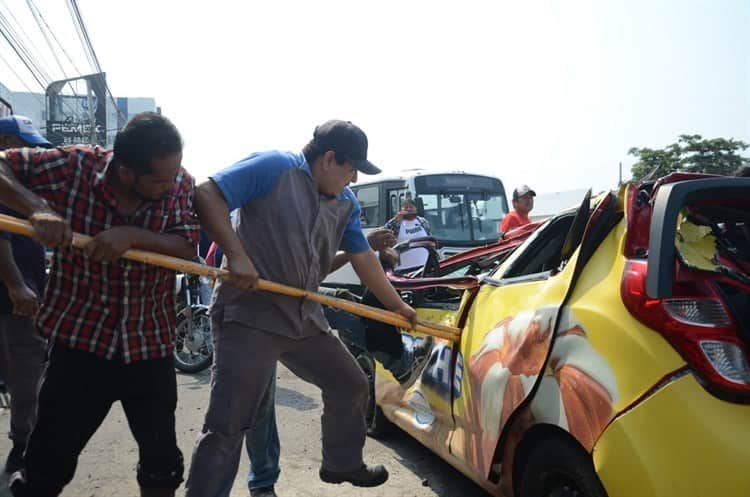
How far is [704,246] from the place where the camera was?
2.22 metres

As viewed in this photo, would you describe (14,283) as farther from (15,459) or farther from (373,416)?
(373,416)

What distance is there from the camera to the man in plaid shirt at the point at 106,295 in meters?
2.26

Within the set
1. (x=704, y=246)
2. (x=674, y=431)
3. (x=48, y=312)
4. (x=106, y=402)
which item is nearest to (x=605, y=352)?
(x=674, y=431)

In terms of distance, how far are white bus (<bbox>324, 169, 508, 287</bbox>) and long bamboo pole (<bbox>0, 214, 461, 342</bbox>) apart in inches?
365

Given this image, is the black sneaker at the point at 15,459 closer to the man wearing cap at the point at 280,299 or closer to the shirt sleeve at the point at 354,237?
the man wearing cap at the point at 280,299

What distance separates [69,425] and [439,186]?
36.4ft

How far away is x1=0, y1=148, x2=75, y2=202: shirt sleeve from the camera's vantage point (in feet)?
7.31

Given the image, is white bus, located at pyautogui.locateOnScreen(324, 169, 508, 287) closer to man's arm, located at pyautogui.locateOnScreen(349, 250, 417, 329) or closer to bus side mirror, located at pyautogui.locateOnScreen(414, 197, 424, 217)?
bus side mirror, located at pyautogui.locateOnScreen(414, 197, 424, 217)

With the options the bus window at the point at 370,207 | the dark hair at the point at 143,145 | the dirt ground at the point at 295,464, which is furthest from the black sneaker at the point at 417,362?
A: the bus window at the point at 370,207

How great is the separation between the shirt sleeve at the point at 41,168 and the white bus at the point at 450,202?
10317 mm

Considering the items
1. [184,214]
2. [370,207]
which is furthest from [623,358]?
[370,207]

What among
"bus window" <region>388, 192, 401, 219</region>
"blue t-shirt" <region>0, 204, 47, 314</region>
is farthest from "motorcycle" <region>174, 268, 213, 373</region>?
"bus window" <region>388, 192, 401, 219</region>

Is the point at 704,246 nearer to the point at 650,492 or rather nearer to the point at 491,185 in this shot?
the point at 650,492

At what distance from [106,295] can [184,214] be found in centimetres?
41
